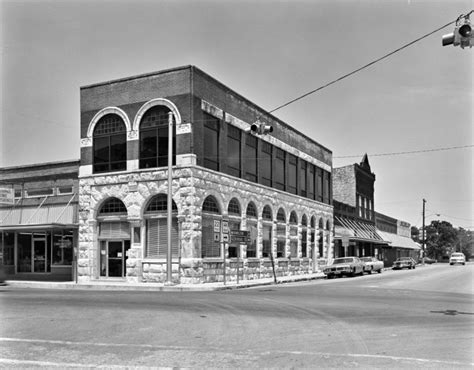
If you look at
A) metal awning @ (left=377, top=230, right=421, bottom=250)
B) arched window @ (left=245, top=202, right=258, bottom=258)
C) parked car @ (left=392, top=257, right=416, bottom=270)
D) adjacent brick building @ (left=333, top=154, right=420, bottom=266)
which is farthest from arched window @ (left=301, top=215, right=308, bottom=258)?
metal awning @ (left=377, top=230, right=421, bottom=250)

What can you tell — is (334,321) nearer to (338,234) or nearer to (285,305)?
(285,305)

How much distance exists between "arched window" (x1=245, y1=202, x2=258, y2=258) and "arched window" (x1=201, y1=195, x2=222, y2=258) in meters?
4.12

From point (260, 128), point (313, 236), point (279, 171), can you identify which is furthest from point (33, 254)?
point (313, 236)

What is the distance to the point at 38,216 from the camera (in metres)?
32.6

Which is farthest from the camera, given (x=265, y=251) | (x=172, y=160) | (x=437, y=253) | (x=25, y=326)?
(x=437, y=253)

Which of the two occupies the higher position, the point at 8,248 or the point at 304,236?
the point at 304,236

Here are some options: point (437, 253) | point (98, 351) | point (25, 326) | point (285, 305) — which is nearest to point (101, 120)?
point (285, 305)

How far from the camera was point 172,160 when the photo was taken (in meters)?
27.8

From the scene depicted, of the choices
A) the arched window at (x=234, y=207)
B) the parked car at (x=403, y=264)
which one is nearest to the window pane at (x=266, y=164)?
the arched window at (x=234, y=207)

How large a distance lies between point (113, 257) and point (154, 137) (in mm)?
7019

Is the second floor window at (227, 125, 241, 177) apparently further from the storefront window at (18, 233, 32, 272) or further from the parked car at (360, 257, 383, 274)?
the parked car at (360, 257, 383, 274)

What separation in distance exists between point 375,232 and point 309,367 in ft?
195

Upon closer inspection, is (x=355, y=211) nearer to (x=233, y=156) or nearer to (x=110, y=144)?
(x=233, y=156)

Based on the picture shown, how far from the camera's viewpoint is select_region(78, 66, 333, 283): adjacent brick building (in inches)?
1102
